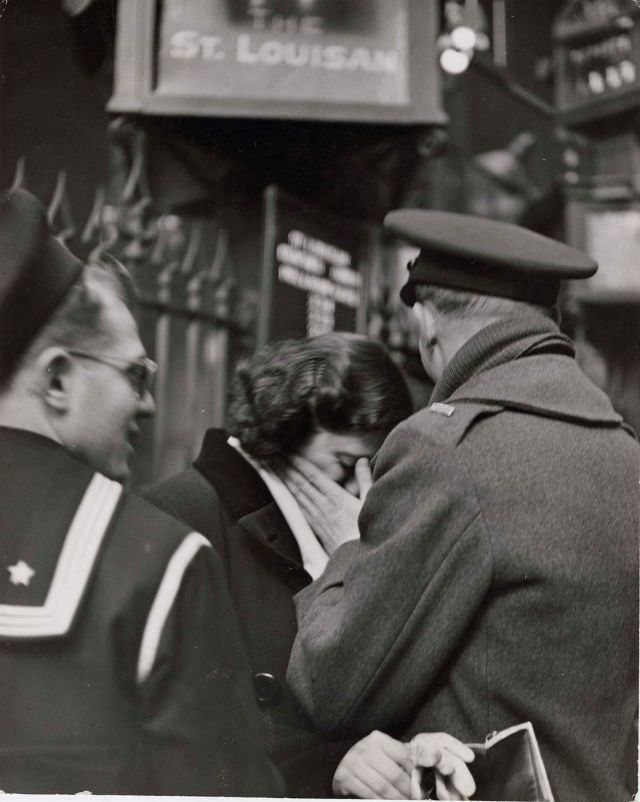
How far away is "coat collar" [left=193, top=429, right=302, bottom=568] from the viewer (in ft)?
8.98

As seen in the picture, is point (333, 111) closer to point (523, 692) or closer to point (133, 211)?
point (133, 211)

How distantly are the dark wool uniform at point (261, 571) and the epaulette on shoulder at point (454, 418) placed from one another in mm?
683

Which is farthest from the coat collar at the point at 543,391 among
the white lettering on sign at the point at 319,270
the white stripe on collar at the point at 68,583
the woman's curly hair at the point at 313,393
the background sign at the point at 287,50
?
the background sign at the point at 287,50

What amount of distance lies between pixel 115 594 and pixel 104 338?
78 cm

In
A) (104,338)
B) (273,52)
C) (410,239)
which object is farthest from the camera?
(273,52)

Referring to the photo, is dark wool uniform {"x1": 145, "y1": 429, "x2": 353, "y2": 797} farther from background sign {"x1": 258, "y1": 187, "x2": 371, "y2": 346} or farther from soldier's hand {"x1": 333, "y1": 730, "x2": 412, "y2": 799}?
background sign {"x1": 258, "y1": 187, "x2": 371, "y2": 346}

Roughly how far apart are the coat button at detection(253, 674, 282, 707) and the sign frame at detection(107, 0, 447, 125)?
5.85ft

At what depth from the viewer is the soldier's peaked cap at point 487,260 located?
2.43 meters

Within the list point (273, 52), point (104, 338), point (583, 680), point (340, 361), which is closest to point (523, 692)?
point (583, 680)

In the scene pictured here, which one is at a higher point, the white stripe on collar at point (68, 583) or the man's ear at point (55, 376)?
the man's ear at point (55, 376)

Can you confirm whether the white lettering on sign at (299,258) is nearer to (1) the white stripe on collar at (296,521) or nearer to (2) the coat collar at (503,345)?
(1) the white stripe on collar at (296,521)

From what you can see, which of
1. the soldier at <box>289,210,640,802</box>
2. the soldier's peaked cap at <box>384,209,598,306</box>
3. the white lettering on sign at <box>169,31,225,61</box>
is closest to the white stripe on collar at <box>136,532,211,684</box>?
the soldier at <box>289,210,640,802</box>

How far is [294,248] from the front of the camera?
10.1 feet

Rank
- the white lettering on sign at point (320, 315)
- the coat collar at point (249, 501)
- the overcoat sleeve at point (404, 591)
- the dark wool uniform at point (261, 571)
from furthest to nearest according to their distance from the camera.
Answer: the white lettering on sign at point (320, 315), the coat collar at point (249, 501), the dark wool uniform at point (261, 571), the overcoat sleeve at point (404, 591)
